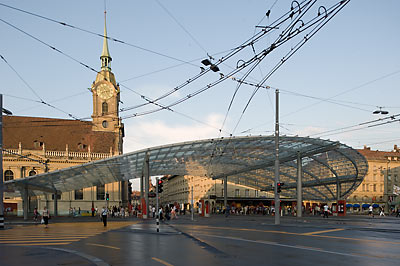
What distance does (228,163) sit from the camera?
55.5 metres

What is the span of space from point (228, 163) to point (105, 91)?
37761mm

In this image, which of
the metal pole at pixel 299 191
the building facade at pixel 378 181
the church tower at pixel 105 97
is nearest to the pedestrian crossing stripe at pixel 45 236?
the metal pole at pixel 299 191

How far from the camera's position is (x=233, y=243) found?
651 inches

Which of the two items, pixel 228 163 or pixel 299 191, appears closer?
pixel 299 191

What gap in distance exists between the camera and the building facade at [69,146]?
74.8 m

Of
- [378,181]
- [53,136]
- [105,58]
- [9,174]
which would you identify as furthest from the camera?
[378,181]

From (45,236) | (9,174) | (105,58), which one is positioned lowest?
(45,236)

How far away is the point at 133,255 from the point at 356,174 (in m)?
44.8

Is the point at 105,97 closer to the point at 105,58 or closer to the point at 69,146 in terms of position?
the point at 105,58

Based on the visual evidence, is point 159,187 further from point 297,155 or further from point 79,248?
point 297,155

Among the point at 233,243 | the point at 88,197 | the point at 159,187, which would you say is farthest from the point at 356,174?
the point at 88,197

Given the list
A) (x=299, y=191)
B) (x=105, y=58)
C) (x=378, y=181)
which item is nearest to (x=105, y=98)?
(x=105, y=58)

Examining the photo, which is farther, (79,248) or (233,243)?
(233,243)

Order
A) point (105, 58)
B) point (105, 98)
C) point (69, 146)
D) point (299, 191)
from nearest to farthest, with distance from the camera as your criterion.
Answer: point (299, 191)
point (69, 146)
point (105, 98)
point (105, 58)
